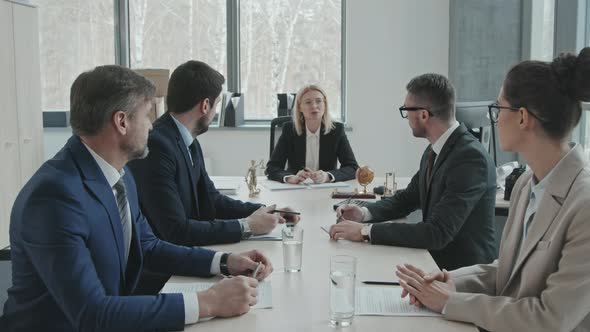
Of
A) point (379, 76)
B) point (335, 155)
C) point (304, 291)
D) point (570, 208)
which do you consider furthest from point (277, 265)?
point (379, 76)

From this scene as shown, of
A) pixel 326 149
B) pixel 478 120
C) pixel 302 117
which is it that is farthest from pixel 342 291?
pixel 302 117

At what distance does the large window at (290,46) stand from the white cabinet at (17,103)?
194cm

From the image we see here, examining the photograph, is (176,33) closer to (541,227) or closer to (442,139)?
(442,139)

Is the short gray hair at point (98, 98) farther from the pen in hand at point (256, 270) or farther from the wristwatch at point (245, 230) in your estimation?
the wristwatch at point (245, 230)

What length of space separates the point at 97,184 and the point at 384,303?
2.61 feet

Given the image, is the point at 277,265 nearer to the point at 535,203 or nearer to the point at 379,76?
the point at 535,203

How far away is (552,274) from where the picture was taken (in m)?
1.59

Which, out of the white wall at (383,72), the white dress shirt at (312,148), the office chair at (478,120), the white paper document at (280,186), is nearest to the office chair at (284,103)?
the white wall at (383,72)

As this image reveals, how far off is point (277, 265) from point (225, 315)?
51 cm

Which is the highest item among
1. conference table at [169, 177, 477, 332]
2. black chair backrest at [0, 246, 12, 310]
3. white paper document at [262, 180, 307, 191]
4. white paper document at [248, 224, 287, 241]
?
white paper document at [262, 180, 307, 191]

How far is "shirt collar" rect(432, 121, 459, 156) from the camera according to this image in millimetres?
2676

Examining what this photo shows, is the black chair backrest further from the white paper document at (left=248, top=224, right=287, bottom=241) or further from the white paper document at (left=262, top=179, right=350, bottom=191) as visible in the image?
the white paper document at (left=262, top=179, right=350, bottom=191)

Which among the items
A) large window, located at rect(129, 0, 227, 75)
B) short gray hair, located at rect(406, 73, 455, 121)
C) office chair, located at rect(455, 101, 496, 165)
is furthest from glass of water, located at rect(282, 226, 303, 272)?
large window, located at rect(129, 0, 227, 75)

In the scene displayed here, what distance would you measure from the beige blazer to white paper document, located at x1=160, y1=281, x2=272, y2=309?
0.46 m
